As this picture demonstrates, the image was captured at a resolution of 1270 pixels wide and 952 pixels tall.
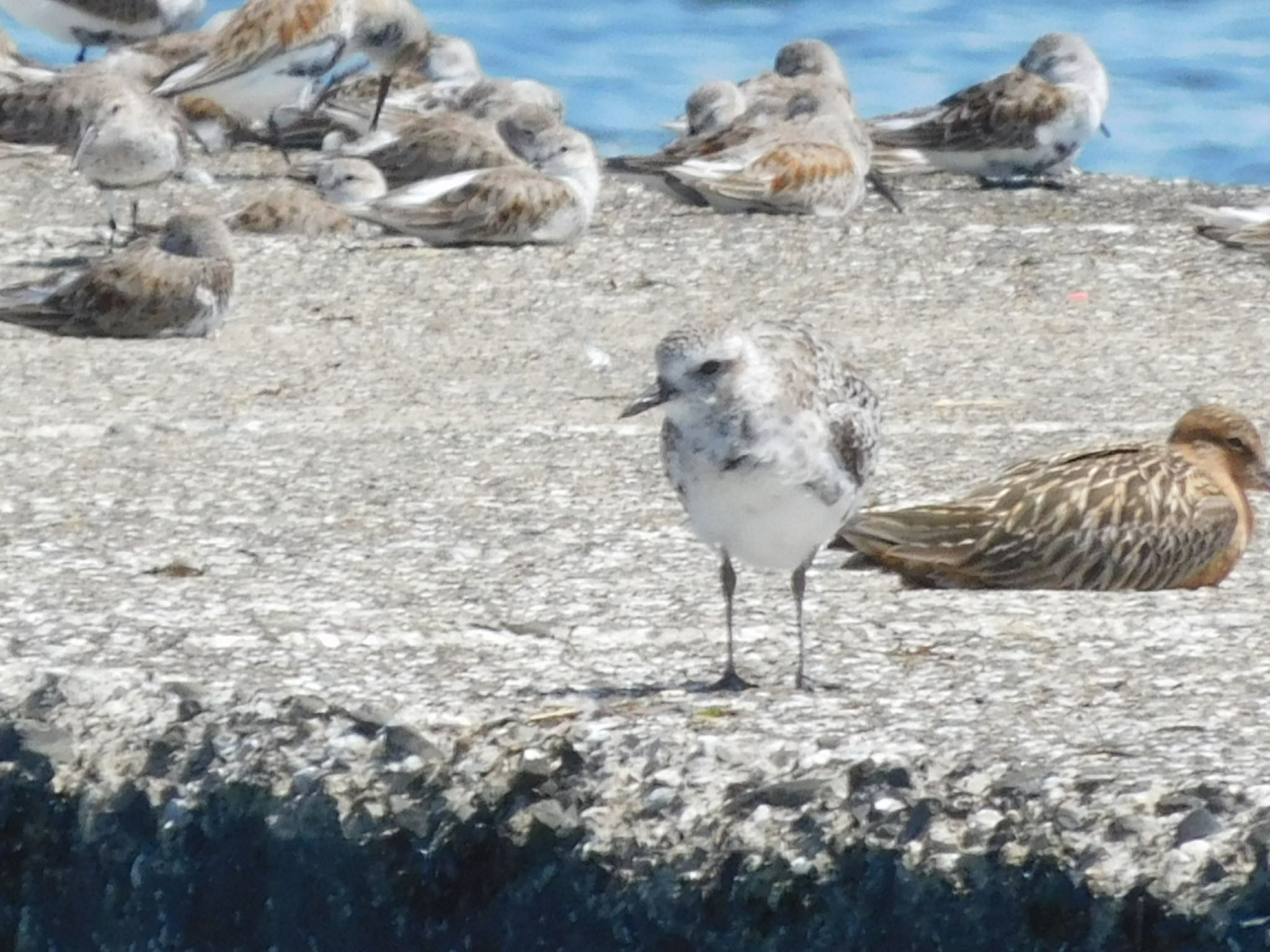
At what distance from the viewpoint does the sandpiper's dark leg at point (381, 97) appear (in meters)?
12.3

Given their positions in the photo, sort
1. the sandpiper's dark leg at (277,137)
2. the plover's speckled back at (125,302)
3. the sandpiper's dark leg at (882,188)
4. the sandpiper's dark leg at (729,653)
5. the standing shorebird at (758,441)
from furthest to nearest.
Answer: the sandpiper's dark leg at (277,137), the sandpiper's dark leg at (882,188), the plover's speckled back at (125,302), the sandpiper's dark leg at (729,653), the standing shorebird at (758,441)

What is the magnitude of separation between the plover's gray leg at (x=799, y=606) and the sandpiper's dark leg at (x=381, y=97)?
25.8 ft

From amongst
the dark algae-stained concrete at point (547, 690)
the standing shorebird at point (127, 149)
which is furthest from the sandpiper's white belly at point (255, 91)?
the dark algae-stained concrete at point (547, 690)

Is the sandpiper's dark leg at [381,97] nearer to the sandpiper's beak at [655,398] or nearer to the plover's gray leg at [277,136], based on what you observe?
the plover's gray leg at [277,136]

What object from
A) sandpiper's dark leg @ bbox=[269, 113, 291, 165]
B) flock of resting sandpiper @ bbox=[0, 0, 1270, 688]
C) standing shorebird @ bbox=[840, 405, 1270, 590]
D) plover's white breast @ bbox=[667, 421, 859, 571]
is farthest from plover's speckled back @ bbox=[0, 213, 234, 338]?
plover's white breast @ bbox=[667, 421, 859, 571]

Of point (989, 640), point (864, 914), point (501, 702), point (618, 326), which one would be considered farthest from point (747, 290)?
point (864, 914)

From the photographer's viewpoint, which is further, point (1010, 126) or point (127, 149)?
point (1010, 126)

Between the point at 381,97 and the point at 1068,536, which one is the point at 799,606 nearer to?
the point at 1068,536

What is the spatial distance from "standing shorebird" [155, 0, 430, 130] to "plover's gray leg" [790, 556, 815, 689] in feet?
24.9

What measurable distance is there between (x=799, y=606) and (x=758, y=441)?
53 cm

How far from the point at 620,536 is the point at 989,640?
1.18 meters

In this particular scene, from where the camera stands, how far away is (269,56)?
11773mm

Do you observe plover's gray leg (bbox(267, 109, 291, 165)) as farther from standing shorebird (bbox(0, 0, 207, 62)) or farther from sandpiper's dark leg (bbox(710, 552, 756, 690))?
sandpiper's dark leg (bbox(710, 552, 756, 690))

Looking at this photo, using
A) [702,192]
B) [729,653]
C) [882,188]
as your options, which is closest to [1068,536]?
[729,653]
